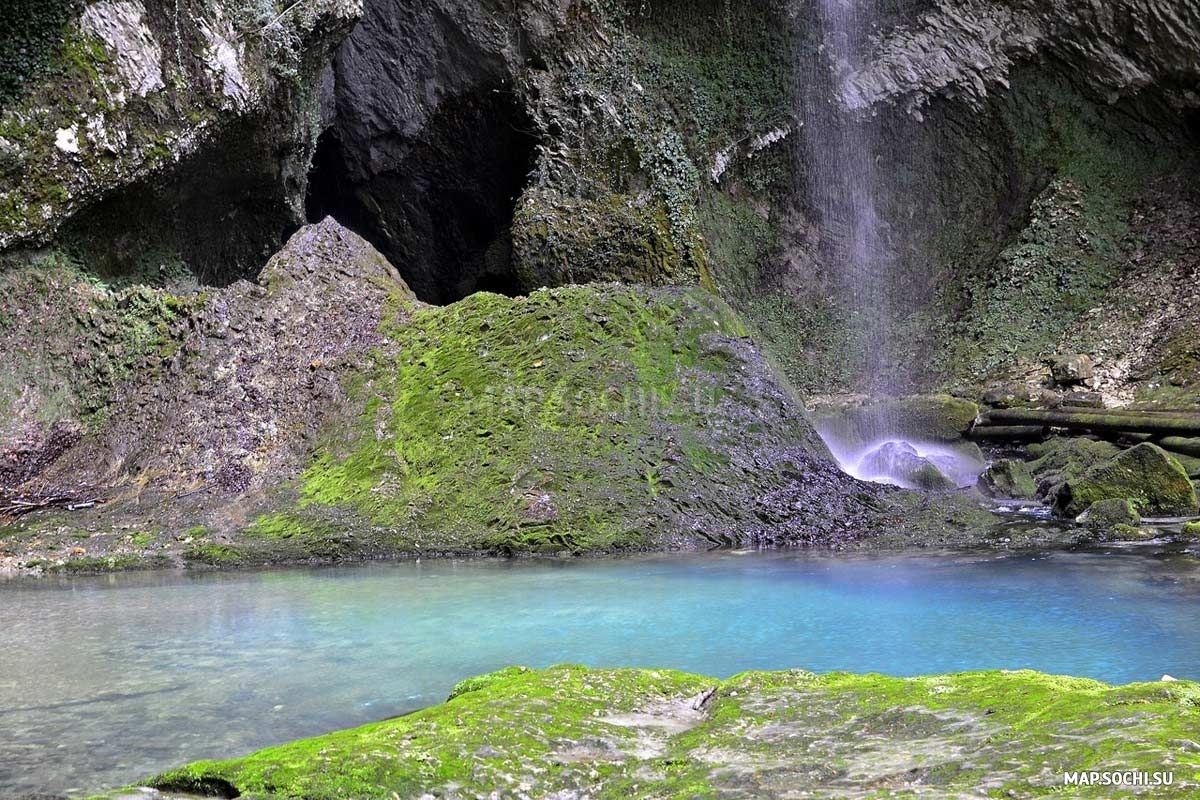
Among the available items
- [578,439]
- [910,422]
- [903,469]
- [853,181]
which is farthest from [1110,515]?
[853,181]

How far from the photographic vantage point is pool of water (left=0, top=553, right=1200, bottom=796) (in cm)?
371

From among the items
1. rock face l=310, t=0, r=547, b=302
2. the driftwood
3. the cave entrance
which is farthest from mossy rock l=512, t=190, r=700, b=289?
the driftwood

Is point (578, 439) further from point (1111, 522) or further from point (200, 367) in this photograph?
point (1111, 522)

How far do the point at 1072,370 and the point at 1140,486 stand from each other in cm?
647

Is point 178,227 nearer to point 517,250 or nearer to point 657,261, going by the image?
point 517,250

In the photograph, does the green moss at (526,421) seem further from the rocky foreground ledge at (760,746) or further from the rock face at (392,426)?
the rocky foreground ledge at (760,746)

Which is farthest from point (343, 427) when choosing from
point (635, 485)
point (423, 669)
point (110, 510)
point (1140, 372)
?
point (1140, 372)

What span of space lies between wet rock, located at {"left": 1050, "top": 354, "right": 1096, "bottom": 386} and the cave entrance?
9.52m

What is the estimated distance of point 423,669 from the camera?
442 cm

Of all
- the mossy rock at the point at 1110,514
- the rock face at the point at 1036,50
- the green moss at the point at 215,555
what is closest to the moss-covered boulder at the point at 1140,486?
the mossy rock at the point at 1110,514

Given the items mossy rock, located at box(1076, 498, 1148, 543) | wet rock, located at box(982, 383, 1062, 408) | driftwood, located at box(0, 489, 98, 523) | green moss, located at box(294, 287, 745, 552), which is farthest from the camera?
wet rock, located at box(982, 383, 1062, 408)

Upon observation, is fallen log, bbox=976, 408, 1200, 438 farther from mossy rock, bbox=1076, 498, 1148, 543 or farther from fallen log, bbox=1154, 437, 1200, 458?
mossy rock, bbox=1076, 498, 1148, 543

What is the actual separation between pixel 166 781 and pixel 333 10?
14185 mm

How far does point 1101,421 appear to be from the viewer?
39.3ft
